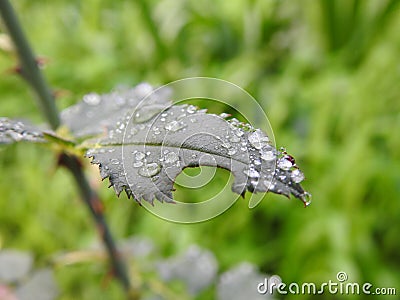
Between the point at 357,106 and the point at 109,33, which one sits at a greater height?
the point at 109,33

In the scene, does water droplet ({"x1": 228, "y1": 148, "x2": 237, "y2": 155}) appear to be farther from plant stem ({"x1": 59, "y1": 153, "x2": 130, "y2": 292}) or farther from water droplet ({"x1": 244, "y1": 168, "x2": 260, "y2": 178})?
plant stem ({"x1": 59, "y1": 153, "x2": 130, "y2": 292})

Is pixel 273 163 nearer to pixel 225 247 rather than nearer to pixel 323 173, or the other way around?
pixel 225 247

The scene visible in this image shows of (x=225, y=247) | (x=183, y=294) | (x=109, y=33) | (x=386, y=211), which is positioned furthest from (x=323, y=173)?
(x=109, y=33)

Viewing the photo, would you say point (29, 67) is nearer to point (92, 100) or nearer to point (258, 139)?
point (92, 100)

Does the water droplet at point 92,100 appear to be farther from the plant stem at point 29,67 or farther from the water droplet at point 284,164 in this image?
the water droplet at point 284,164

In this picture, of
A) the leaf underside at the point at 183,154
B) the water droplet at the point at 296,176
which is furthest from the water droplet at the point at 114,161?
the water droplet at the point at 296,176

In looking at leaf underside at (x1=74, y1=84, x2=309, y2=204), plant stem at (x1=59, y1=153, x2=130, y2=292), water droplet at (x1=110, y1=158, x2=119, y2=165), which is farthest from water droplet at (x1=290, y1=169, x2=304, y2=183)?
plant stem at (x1=59, y1=153, x2=130, y2=292)

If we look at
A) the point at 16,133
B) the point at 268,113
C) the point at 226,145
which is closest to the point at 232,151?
the point at 226,145

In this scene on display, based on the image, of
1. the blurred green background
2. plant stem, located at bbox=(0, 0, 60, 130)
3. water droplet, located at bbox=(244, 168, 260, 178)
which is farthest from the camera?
the blurred green background
